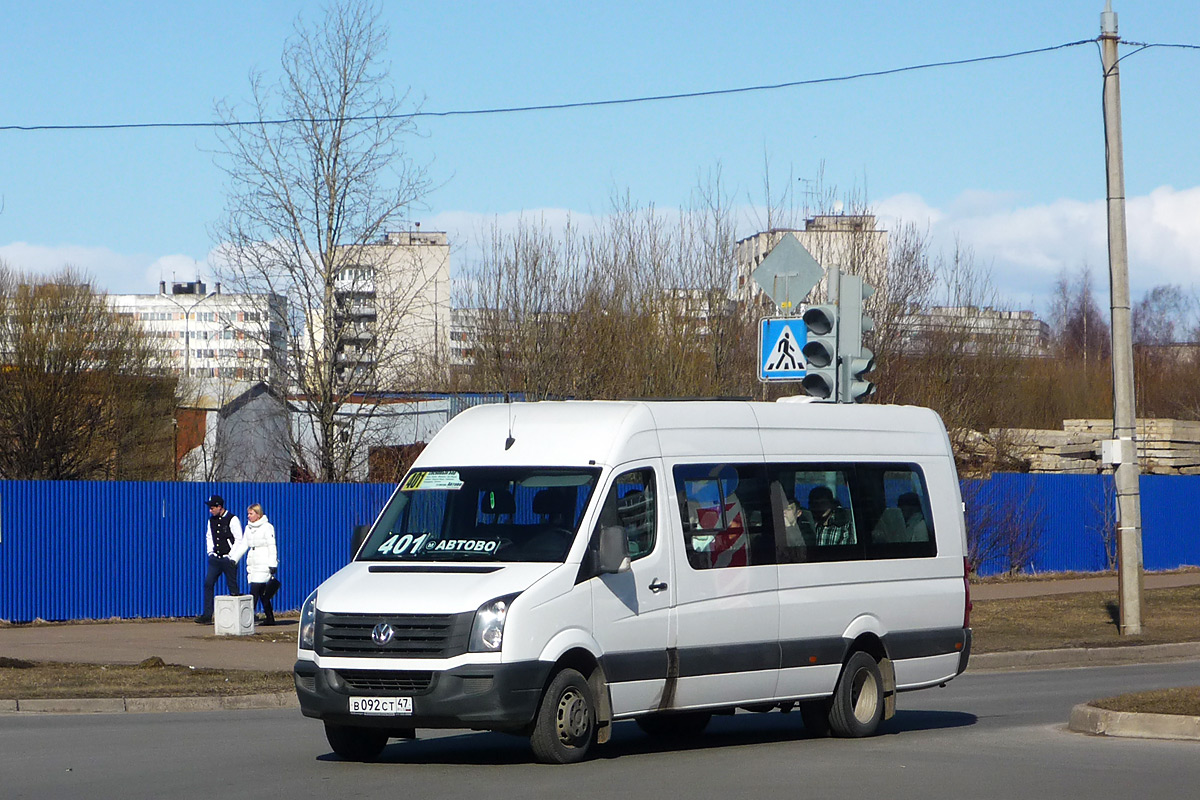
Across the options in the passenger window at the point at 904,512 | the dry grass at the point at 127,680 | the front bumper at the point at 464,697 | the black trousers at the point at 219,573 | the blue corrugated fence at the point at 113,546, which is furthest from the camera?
the blue corrugated fence at the point at 113,546

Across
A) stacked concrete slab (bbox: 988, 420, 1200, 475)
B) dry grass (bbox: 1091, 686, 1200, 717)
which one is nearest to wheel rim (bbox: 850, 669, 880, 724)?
dry grass (bbox: 1091, 686, 1200, 717)

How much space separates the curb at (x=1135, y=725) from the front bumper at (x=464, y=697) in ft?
14.6

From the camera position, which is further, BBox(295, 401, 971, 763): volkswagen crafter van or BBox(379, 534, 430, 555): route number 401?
BBox(379, 534, 430, 555): route number 401

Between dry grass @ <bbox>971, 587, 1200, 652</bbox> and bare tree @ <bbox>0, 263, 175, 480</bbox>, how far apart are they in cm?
2427

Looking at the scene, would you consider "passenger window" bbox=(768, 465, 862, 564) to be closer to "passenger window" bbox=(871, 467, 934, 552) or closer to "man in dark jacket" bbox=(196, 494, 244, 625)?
"passenger window" bbox=(871, 467, 934, 552)

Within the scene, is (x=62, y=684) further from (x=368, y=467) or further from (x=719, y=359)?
(x=368, y=467)

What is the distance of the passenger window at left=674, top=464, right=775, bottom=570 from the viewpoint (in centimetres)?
1009

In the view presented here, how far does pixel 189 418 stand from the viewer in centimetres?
4997

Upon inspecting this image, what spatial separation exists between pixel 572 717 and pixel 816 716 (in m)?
2.62

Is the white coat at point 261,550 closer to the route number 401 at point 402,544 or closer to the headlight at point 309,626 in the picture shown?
the route number 401 at point 402,544

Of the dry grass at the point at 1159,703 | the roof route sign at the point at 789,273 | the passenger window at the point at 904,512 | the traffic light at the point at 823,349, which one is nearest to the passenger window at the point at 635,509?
the passenger window at the point at 904,512

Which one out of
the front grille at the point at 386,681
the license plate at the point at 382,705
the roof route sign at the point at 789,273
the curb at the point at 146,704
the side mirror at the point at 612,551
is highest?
the roof route sign at the point at 789,273

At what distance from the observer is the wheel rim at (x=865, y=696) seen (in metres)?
11.1

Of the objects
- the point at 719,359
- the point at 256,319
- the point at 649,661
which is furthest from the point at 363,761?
the point at 256,319
